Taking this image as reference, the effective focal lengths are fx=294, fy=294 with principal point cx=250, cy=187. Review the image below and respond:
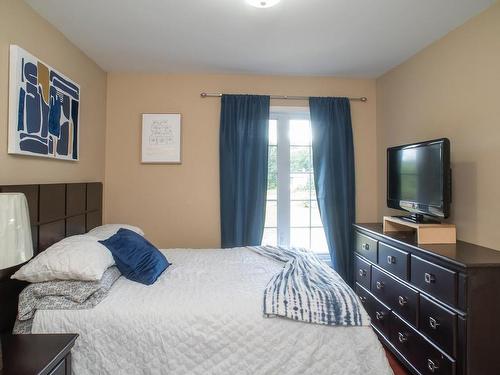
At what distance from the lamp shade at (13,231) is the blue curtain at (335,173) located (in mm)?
2742

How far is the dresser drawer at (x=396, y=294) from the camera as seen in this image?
6.77 ft

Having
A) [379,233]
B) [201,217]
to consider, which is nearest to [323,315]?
[379,233]

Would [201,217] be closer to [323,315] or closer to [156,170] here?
[156,170]

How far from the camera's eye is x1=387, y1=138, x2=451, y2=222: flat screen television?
207cm

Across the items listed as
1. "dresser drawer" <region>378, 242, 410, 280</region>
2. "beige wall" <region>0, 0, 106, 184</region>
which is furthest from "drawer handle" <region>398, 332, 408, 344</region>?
"beige wall" <region>0, 0, 106, 184</region>

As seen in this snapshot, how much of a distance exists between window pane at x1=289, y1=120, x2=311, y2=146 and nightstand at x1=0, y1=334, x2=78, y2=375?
9.13 feet

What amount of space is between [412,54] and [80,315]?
11.0 feet

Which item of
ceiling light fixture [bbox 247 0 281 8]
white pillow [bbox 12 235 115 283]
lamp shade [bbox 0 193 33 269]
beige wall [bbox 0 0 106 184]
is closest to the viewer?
lamp shade [bbox 0 193 33 269]

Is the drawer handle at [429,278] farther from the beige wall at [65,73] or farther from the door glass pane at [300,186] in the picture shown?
the beige wall at [65,73]

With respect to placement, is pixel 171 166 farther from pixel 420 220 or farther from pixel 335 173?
pixel 420 220

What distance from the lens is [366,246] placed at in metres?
2.73

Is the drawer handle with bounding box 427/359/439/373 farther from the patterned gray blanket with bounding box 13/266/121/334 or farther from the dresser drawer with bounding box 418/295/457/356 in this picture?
the patterned gray blanket with bounding box 13/266/121/334

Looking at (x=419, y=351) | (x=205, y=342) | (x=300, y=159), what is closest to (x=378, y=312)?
(x=419, y=351)

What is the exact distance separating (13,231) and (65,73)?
1.87 meters
